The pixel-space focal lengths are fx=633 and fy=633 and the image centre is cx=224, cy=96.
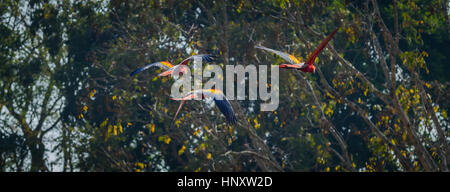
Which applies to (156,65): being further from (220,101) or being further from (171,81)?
(171,81)

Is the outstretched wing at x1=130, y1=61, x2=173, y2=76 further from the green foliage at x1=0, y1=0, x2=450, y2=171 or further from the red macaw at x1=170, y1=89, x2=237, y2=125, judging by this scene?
the green foliage at x1=0, y1=0, x2=450, y2=171

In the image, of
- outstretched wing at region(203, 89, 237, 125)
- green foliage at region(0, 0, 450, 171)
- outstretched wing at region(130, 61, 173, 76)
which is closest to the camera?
outstretched wing at region(203, 89, 237, 125)

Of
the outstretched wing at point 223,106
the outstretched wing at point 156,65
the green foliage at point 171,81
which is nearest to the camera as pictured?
the outstretched wing at point 223,106

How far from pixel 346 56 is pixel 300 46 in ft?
9.05

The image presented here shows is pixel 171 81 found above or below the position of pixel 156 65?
above

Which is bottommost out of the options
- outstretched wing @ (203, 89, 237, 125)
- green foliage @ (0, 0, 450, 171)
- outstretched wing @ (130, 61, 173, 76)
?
outstretched wing @ (203, 89, 237, 125)

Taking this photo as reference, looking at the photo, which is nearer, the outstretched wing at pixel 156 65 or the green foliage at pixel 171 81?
the outstretched wing at pixel 156 65

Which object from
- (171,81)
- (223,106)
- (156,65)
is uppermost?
(171,81)

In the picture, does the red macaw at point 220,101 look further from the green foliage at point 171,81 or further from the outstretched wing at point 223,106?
the green foliage at point 171,81

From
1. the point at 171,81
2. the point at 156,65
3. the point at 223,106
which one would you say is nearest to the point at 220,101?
the point at 223,106

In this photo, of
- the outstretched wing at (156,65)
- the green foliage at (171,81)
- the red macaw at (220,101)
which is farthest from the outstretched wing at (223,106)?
the green foliage at (171,81)

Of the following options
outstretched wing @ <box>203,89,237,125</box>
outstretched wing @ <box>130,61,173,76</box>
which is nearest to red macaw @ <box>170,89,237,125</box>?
outstretched wing @ <box>203,89,237,125</box>

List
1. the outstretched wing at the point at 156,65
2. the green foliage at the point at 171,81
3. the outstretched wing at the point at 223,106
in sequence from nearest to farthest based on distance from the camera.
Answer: the outstretched wing at the point at 223,106
the outstretched wing at the point at 156,65
the green foliage at the point at 171,81
